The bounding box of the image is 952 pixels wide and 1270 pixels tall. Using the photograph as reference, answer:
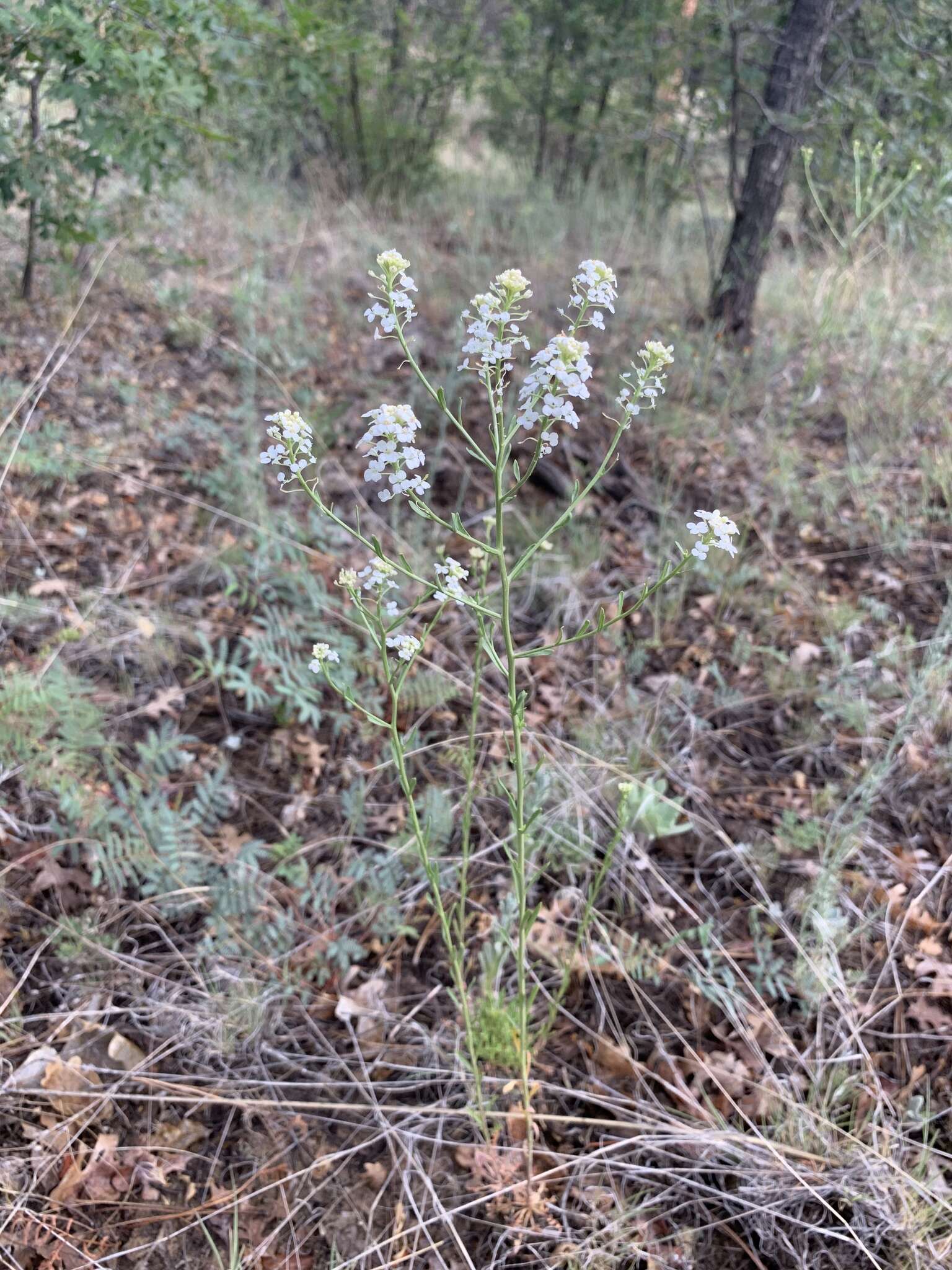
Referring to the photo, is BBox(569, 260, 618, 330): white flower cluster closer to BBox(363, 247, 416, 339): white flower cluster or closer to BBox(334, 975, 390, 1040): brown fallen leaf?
BBox(363, 247, 416, 339): white flower cluster

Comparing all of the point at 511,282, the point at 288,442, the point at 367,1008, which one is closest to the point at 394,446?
the point at 288,442

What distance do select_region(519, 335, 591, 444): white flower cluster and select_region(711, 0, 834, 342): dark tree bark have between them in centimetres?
367

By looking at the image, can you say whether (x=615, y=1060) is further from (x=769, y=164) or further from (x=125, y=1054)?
(x=769, y=164)

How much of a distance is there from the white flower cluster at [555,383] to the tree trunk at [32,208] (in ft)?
9.48

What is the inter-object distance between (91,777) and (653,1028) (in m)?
1.52

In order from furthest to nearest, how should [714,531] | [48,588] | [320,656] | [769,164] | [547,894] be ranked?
1. [769,164]
2. [48,588]
3. [547,894]
4. [320,656]
5. [714,531]

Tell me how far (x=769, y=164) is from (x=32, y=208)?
136 inches

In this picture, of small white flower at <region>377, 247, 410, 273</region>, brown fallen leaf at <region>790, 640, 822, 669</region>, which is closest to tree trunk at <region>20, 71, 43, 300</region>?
small white flower at <region>377, 247, 410, 273</region>

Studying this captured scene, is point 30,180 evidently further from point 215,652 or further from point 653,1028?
point 653,1028

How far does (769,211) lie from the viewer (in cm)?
426

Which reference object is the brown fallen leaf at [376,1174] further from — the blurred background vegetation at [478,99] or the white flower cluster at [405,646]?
the blurred background vegetation at [478,99]

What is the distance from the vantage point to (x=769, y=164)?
13.6 feet

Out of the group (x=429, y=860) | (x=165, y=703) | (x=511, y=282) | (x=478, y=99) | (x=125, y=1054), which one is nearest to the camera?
(x=511, y=282)

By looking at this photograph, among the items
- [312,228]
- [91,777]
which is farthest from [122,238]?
[91,777]
